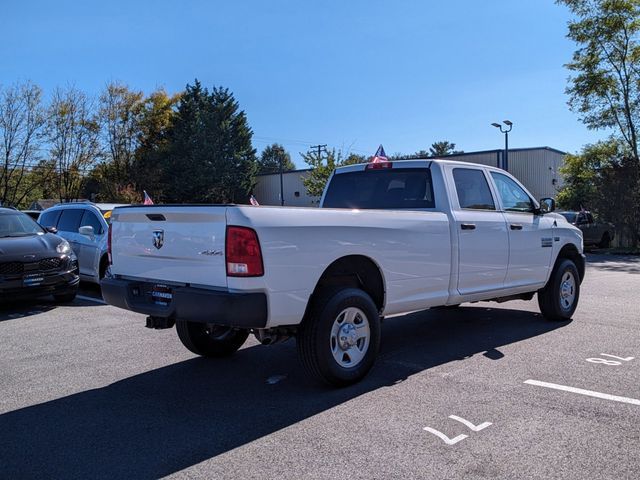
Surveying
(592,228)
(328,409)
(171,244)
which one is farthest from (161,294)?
(592,228)

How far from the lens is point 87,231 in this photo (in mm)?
9500

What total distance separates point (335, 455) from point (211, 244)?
1.72 m

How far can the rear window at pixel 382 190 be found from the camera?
5.95m

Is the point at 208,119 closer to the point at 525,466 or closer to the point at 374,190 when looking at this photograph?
the point at 374,190

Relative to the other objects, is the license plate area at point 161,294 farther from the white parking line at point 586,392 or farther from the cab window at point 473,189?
the cab window at point 473,189

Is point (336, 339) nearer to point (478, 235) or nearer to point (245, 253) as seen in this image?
point (245, 253)

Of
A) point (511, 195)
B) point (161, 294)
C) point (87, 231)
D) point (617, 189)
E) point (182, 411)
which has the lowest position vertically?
point (182, 411)

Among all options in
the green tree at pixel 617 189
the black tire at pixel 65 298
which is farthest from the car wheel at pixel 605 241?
the black tire at pixel 65 298

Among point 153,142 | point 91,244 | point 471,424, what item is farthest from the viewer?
point 153,142

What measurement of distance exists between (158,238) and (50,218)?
8570mm

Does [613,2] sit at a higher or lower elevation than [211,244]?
higher

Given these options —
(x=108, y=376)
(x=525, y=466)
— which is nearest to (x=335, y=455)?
(x=525, y=466)

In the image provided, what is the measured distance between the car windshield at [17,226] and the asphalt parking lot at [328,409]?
129 inches

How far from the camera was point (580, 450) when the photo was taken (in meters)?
3.38
